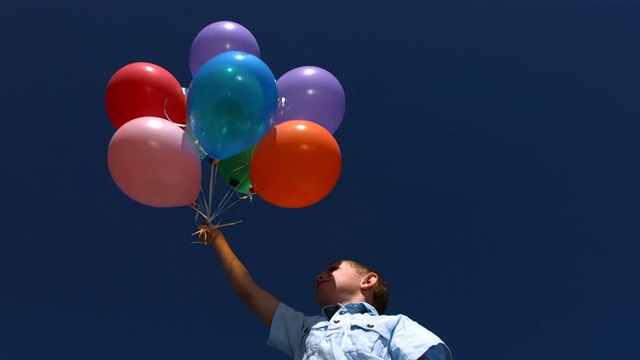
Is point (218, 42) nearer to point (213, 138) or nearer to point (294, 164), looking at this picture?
point (213, 138)

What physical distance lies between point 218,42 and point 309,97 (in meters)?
0.57

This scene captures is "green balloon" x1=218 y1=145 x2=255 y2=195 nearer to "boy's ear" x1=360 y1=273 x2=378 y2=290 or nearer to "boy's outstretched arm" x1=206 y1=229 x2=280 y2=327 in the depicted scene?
"boy's outstretched arm" x1=206 y1=229 x2=280 y2=327

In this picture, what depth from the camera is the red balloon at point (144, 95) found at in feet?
10.3

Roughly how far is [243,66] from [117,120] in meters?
0.66

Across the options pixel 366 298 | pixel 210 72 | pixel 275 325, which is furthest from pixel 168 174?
pixel 366 298

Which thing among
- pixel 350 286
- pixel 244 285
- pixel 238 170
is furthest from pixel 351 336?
pixel 238 170

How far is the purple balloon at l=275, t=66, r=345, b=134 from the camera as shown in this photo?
10.9ft

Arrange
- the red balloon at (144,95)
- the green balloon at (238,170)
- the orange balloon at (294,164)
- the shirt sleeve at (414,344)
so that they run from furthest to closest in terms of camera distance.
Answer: the green balloon at (238,170)
the red balloon at (144,95)
the orange balloon at (294,164)
the shirt sleeve at (414,344)

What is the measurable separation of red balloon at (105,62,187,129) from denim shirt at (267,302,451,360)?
0.96 meters

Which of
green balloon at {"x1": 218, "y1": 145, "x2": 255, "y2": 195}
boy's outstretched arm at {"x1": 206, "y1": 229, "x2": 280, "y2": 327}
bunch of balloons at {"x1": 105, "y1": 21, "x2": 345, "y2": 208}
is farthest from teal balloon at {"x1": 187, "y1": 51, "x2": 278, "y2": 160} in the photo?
boy's outstretched arm at {"x1": 206, "y1": 229, "x2": 280, "y2": 327}

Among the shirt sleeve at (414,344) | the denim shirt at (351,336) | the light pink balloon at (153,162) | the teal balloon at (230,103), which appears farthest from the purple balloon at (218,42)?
the shirt sleeve at (414,344)

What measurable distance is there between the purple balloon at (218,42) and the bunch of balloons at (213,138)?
0.44 meters

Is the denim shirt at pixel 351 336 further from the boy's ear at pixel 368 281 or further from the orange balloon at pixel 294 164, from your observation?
the orange balloon at pixel 294 164

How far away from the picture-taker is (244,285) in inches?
120
